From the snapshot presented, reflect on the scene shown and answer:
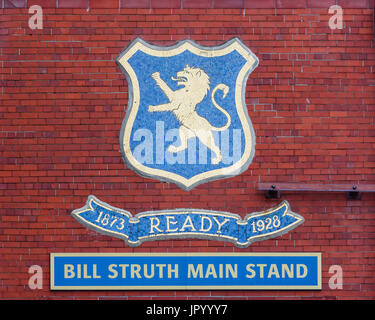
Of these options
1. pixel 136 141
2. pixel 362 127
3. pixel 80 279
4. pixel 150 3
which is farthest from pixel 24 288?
pixel 362 127

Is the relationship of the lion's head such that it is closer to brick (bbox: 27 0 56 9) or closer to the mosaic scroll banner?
the mosaic scroll banner

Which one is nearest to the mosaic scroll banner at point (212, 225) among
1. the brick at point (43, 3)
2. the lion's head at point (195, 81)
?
the lion's head at point (195, 81)

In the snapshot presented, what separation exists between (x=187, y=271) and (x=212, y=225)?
1.69 ft

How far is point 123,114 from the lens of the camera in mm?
7227

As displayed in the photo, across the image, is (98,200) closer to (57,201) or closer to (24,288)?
(57,201)

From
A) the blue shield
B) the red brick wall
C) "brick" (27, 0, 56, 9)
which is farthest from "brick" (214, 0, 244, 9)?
"brick" (27, 0, 56, 9)

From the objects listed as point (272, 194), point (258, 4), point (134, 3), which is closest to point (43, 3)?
point (134, 3)

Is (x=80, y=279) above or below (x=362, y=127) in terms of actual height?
below

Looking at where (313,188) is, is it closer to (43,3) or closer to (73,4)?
(73,4)

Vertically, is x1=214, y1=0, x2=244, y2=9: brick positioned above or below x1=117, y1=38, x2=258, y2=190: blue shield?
above

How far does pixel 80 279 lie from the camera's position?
7.12m

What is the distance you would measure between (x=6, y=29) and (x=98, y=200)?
77.5 inches

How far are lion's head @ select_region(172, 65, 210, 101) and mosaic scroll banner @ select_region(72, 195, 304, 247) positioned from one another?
3.86 feet

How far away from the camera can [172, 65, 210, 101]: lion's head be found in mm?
7223
